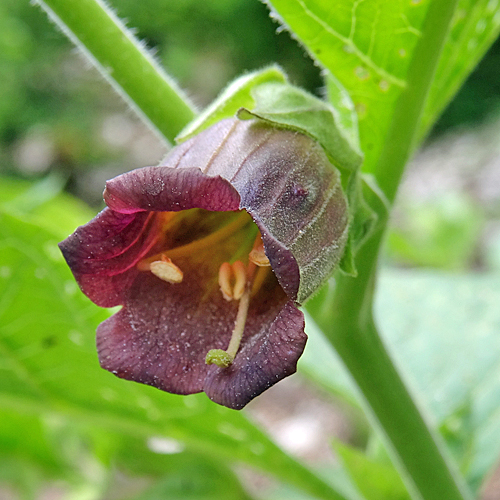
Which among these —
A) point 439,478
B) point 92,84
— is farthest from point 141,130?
point 439,478

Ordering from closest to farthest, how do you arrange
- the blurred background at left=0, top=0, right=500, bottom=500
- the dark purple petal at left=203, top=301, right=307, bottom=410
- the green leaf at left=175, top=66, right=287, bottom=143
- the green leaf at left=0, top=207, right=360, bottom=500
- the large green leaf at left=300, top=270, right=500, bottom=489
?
the dark purple petal at left=203, top=301, right=307, bottom=410 < the green leaf at left=175, top=66, right=287, bottom=143 < the green leaf at left=0, top=207, right=360, bottom=500 < the large green leaf at left=300, top=270, right=500, bottom=489 < the blurred background at left=0, top=0, right=500, bottom=500

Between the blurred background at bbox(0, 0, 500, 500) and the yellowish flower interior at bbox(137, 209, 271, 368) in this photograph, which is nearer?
the yellowish flower interior at bbox(137, 209, 271, 368)

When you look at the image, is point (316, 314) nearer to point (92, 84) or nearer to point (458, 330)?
point (458, 330)

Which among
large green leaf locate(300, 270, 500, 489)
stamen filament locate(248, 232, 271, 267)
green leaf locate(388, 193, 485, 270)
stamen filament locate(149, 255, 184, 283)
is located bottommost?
green leaf locate(388, 193, 485, 270)

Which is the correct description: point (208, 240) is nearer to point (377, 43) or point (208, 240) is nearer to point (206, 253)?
point (206, 253)

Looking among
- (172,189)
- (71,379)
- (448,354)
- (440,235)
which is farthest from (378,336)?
(440,235)

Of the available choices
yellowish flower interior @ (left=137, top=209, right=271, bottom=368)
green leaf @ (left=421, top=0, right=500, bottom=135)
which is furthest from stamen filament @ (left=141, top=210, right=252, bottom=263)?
green leaf @ (left=421, top=0, right=500, bottom=135)

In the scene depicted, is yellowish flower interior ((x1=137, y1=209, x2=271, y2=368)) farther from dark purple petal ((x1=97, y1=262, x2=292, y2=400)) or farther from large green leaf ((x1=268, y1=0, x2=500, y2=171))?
large green leaf ((x1=268, y1=0, x2=500, y2=171))
